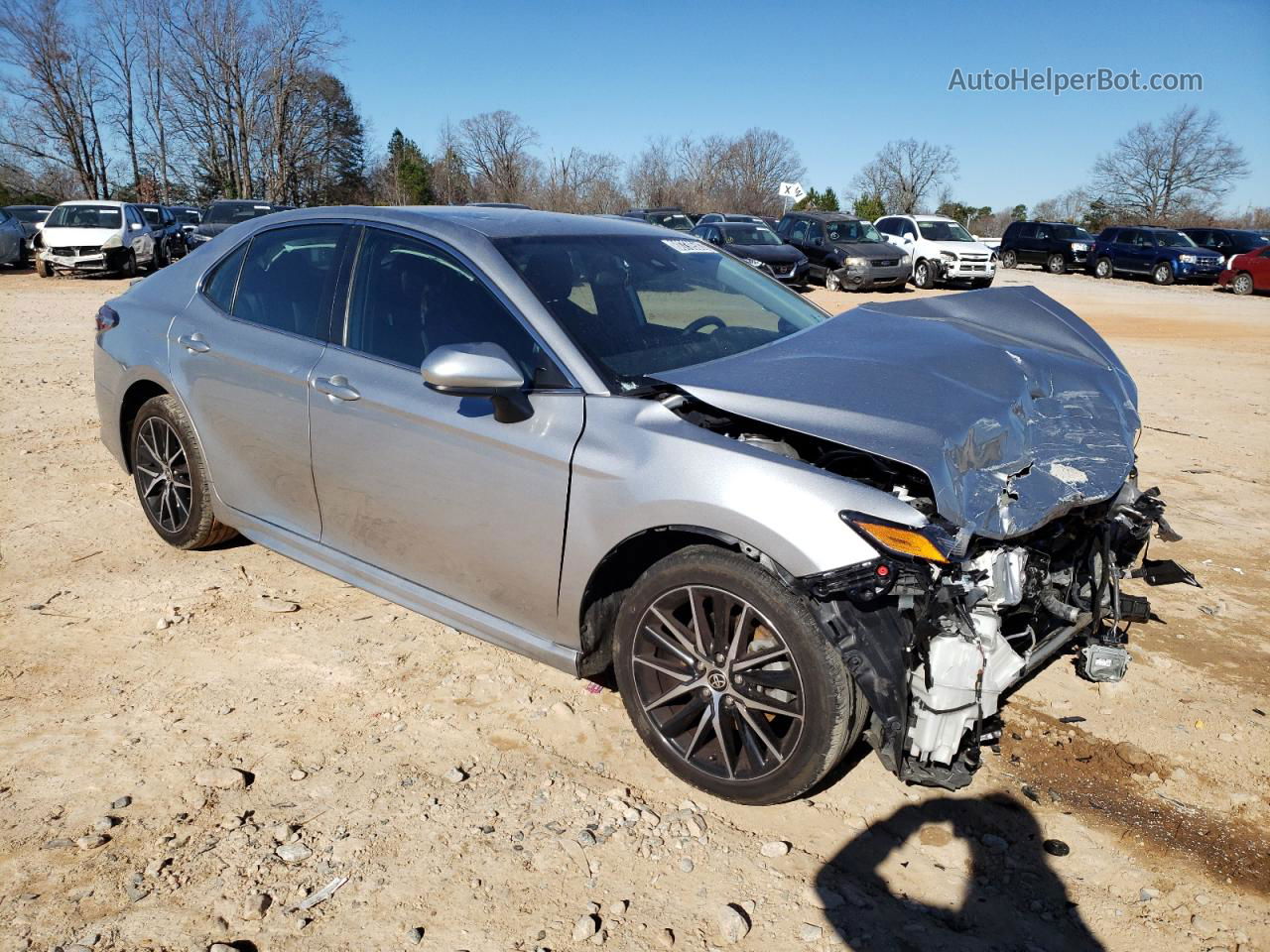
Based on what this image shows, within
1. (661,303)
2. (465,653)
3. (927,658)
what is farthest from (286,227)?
(927,658)

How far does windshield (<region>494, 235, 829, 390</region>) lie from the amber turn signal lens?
989mm

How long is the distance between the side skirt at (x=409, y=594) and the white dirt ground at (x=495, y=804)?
0.32 meters

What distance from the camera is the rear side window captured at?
436 centimetres

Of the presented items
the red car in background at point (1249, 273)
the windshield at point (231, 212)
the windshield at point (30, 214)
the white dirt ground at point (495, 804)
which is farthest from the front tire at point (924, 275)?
the windshield at point (30, 214)

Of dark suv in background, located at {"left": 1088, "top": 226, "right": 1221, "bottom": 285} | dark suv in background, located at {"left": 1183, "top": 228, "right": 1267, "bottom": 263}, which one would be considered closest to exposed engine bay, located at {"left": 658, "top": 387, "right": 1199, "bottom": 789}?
dark suv in background, located at {"left": 1088, "top": 226, "right": 1221, "bottom": 285}

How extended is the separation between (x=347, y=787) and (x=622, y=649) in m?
0.99

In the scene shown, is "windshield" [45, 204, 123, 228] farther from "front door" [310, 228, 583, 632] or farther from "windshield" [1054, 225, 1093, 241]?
"windshield" [1054, 225, 1093, 241]

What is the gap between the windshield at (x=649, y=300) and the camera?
335 cm

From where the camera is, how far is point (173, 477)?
4680 millimetres

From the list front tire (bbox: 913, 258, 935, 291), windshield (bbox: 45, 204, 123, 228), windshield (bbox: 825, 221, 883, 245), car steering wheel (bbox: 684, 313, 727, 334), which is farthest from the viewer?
front tire (bbox: 913, 258, 935, 291)

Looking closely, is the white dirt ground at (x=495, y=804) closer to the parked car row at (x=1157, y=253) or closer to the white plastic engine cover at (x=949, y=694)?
the white plastic engine cover at (x=949, y=694)

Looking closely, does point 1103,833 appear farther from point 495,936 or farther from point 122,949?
point 122,949

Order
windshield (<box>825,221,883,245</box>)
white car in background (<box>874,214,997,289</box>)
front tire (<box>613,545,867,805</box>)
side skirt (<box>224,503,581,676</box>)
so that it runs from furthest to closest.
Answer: white car in background (<box>874,214,997,289</box>)
windshield (<box>825,221,883,245</box>)
side skirt (<box>224,503,581,676</box>)
front tire (<box>613,545,867,805</box>)

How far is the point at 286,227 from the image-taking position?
13.9ft
